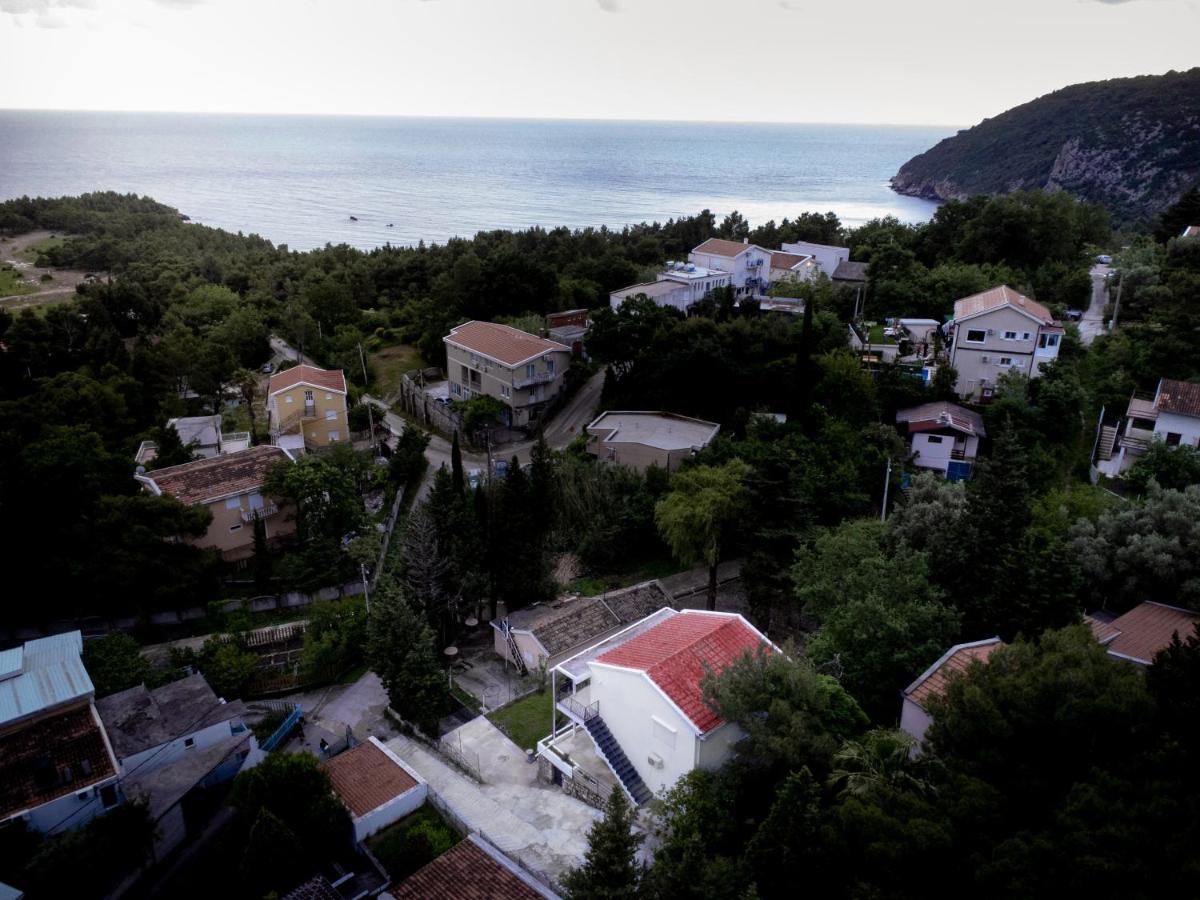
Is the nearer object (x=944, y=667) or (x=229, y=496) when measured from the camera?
(x=944, y=667)

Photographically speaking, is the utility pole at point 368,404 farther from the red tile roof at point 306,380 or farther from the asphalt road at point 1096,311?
the asphalt road at point 1096,311

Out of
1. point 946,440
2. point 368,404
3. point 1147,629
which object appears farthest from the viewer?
point 368,404

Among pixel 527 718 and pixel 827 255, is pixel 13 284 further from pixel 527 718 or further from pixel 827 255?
pixel 527 718

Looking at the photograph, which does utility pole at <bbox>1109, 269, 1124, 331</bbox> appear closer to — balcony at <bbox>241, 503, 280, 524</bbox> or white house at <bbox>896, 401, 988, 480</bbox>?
white house at <bbox>896, 401, 988, 480</bbox>

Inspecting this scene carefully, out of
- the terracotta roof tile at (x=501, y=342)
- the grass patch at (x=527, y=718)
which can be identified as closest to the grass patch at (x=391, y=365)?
the terracotta roof tile at (x=501, y=342)

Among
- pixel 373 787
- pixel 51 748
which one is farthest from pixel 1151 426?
pixel 51 748

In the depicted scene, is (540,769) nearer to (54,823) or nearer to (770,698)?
(770,698)
